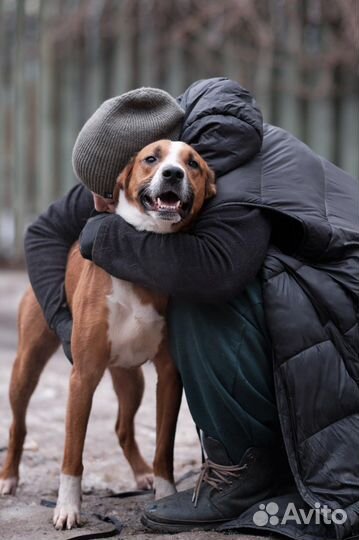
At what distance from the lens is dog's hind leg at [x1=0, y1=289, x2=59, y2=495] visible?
306 cm

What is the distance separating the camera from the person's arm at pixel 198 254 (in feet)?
8.17

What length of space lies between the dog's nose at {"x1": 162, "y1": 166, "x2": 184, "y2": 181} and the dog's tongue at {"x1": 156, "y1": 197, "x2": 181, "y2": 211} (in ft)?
0.26

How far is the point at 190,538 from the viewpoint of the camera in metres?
2.47

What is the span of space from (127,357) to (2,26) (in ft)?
17.5

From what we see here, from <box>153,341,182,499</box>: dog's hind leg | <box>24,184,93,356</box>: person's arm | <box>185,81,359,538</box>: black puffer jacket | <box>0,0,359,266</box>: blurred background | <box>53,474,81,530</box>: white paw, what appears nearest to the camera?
<box>185,81,359,538</box>: black puffer jacket

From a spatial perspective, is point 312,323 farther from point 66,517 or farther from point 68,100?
point 68,100

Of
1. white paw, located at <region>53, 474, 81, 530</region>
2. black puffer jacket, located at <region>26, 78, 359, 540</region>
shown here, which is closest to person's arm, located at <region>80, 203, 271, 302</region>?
black puffer jacket, located at <region>26, 78, 359, 540</region>

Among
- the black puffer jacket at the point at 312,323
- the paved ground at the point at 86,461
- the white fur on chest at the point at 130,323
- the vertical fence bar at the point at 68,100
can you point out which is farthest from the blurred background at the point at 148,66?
the white fur on chest at the point at 130,323

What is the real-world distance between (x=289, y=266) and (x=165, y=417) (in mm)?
673

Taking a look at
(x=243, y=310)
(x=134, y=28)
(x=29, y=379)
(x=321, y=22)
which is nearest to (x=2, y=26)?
(x=134, y=28)

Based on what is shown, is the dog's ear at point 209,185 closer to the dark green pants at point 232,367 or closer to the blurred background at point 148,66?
the dark green pants at point 232,367

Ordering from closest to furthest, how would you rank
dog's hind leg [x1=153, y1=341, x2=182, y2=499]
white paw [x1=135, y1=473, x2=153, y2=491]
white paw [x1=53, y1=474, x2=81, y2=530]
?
white paw [x1=53, y1=474, x2=81, y2=530] < dog's hind leg [x1=153, y1=341, x2=182, y2=499] < white paw [x1=135, y1=473, x2=153, y2=491]

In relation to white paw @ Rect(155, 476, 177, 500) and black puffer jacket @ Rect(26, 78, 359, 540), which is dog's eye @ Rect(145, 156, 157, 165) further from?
white paw @ Rect(155, 476, 177, 500)

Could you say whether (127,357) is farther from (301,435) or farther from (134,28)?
(134,28)
